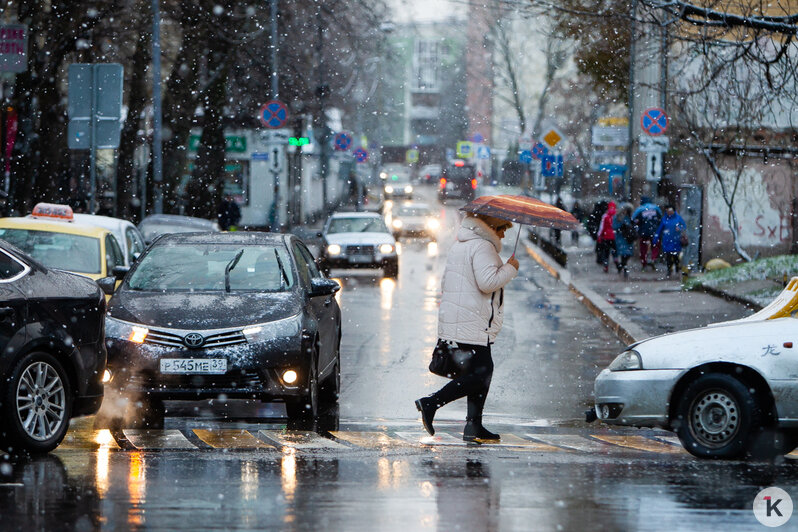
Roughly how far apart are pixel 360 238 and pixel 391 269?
4.29 feet

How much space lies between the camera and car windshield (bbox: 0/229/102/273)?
581 inches

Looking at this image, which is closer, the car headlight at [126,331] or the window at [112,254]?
the car headlight at [126,331]

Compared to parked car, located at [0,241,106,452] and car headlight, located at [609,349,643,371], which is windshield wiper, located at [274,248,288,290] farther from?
car headlight, located at [609,349,643,371]

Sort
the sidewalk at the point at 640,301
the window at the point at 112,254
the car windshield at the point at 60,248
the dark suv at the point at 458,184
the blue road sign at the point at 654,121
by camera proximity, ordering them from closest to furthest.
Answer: the car windshield at the point at 60,248 < the window at the point at 112,254 < the sidewalk at the point at 640,301 < the blue road sign at the point at 654,121 < the dark suv at the point at 458,184

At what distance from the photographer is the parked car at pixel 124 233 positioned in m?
16.0

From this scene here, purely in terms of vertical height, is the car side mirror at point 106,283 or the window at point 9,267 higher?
the window at point 9,267

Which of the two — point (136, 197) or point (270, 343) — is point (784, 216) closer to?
point (136, 197)

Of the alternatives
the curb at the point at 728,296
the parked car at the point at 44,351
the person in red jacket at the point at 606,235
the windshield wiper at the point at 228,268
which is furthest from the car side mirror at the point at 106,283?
the person in red jacket at the point at 606,235

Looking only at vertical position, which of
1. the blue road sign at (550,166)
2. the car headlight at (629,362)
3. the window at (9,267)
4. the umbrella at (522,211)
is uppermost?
the blue road sign at (550,166)

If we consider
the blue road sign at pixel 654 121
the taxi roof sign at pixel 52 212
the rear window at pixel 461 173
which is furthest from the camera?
the rear window at pixel 461 173

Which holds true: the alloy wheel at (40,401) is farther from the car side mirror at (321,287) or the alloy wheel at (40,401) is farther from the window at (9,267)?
the car side mirror at (321,287)

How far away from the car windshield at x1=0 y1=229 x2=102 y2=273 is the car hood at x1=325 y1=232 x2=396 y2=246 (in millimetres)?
17241

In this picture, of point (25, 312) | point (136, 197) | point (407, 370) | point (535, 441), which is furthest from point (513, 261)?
point (136, 197)

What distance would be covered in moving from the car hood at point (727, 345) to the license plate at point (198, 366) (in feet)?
9.82
